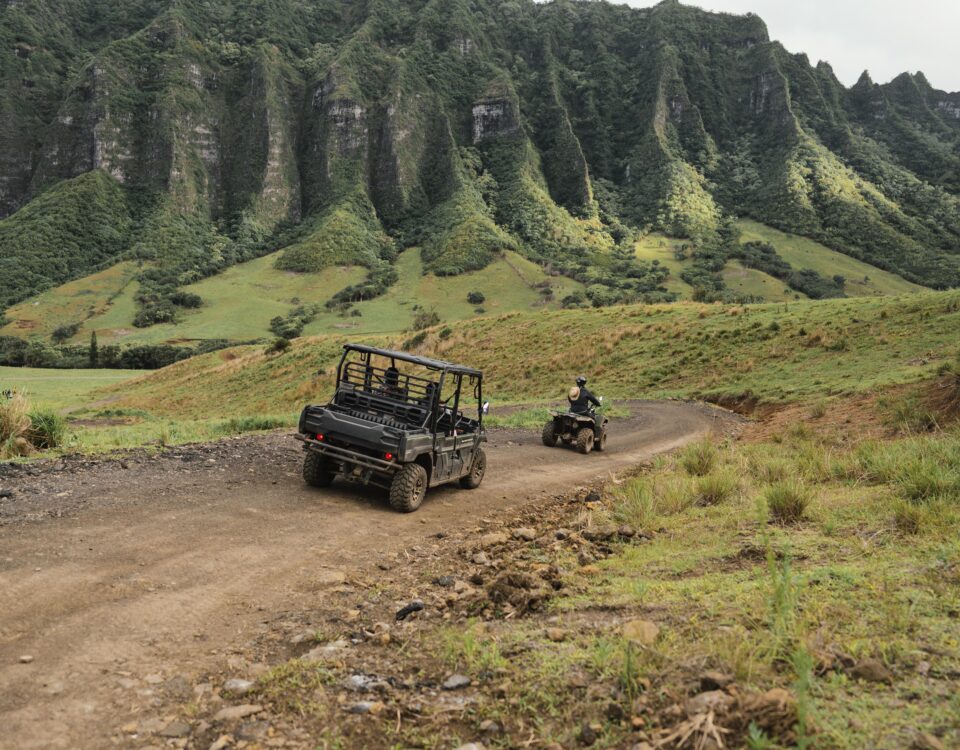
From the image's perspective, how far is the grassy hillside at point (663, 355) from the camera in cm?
2594

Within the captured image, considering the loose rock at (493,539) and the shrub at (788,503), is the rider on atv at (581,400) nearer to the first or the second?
the loose rock at (493,539)

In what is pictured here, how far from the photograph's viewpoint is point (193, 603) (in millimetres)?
4980

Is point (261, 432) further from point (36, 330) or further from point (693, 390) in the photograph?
point (36, 330)

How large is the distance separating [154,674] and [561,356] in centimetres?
3329

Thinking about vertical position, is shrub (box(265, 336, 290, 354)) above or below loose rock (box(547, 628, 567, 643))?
below

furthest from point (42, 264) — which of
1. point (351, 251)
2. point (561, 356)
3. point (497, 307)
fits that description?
point (561, 356)

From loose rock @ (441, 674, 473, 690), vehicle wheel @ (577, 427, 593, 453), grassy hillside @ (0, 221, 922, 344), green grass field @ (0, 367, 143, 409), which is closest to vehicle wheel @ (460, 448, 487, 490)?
vehicle wheel @ (577, 427, 593, 453)

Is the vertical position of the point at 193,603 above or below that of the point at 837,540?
below

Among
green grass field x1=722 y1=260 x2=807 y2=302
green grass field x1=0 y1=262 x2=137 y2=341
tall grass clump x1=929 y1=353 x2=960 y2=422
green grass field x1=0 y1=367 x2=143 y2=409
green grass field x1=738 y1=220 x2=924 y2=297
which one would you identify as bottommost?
green grass field x1=0 y1=367 x2=143 y2=409

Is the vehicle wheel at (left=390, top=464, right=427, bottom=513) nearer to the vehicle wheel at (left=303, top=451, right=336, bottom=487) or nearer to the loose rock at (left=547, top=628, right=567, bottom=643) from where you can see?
the vehicle wheel at (left=303, top=451, right=336, bottom=487)

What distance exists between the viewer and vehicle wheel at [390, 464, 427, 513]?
8.58m

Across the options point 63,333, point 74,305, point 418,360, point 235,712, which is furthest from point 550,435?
point 74,305

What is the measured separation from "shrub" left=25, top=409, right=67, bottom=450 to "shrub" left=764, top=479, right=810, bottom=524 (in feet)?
41.2

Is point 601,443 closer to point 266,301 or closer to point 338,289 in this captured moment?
point 266,301
